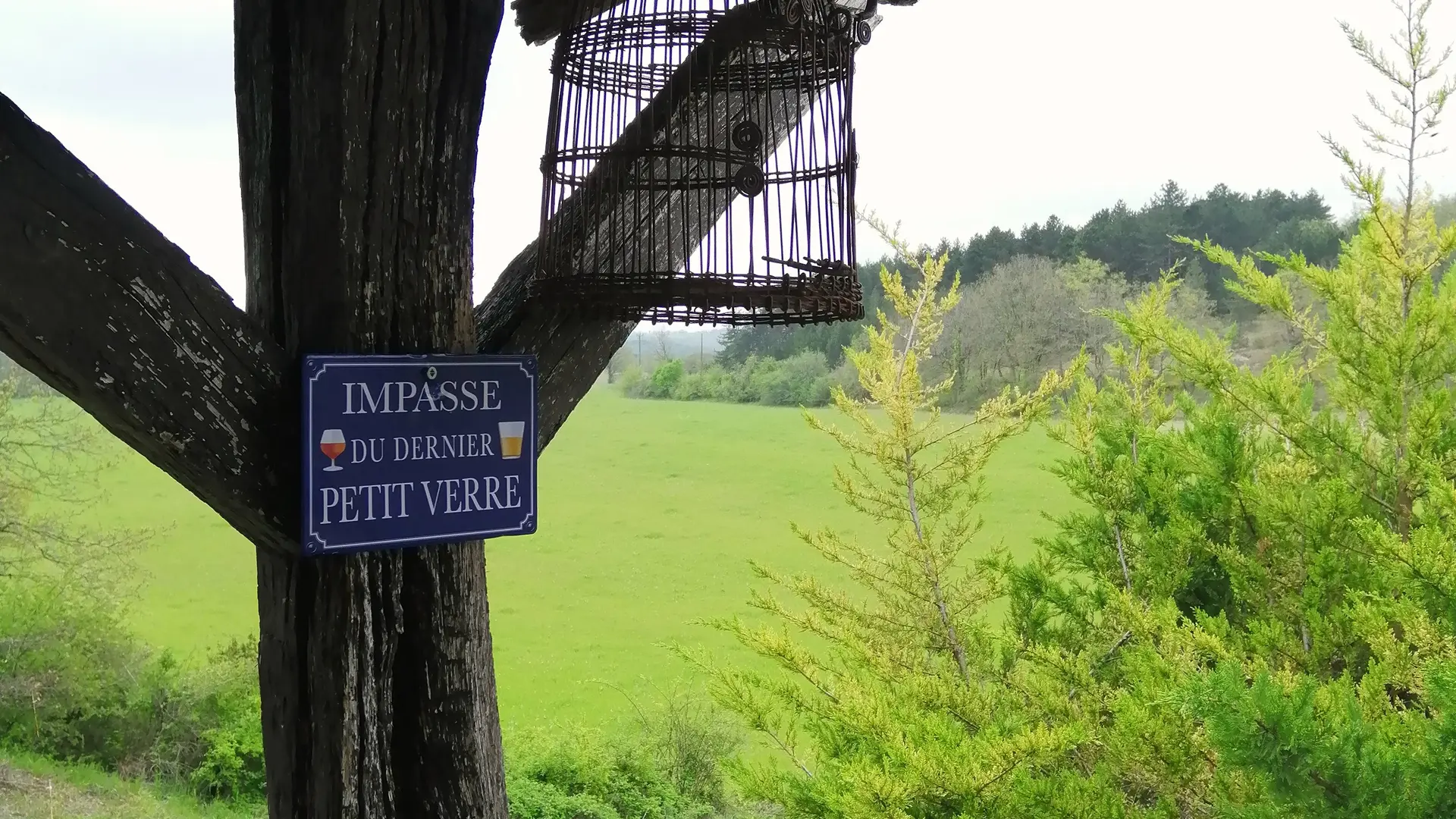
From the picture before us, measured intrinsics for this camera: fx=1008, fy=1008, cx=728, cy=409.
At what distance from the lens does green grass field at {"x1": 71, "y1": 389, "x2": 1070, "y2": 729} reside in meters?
4.82

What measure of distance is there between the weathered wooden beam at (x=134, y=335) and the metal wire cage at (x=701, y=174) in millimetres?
286

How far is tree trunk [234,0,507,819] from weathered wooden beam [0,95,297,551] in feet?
0.09

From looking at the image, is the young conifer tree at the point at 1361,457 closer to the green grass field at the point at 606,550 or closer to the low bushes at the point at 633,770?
the low bushes at the point at 633,770

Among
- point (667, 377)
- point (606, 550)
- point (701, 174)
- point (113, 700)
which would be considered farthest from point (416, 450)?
point (113, 700)

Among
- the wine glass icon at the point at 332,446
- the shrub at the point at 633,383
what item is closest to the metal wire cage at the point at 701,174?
the wine glass icon at the point at 332,446

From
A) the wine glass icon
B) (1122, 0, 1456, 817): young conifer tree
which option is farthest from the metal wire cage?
(1122, 0, 1456, 817): young conifer tree

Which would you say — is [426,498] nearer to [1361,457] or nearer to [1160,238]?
[1361,457]

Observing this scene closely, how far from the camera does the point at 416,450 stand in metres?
0.85

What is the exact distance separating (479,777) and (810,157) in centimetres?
69

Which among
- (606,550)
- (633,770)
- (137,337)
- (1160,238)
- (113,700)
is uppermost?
(1160,238)

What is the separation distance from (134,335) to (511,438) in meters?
0.31

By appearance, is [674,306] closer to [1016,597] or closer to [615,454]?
[1016,597]

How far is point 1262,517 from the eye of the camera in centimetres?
160

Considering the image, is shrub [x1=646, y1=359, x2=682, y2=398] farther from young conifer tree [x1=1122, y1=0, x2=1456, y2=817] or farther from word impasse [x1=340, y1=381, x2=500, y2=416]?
word impasse [x1=340, y1=381, x2=500, y2=416]
